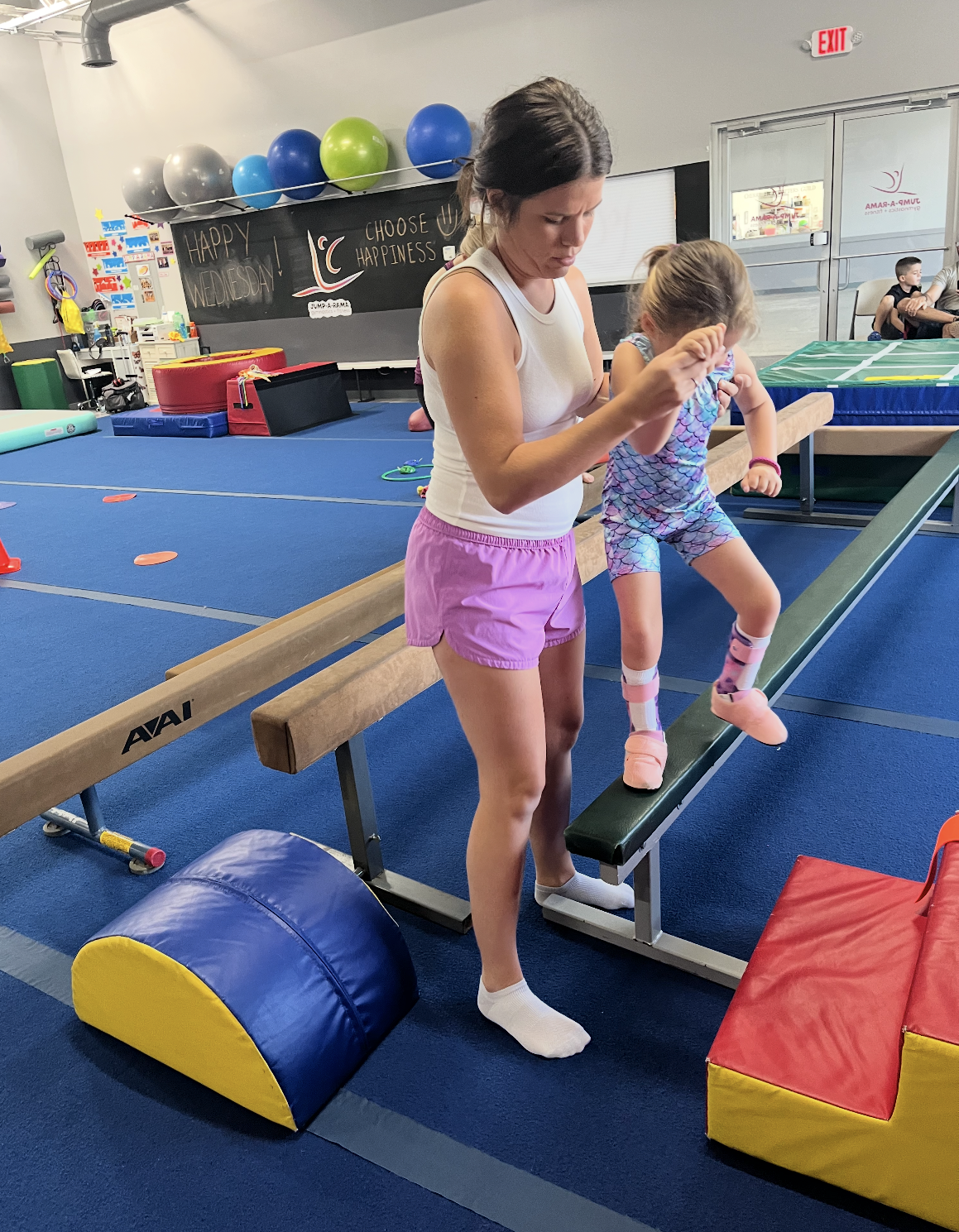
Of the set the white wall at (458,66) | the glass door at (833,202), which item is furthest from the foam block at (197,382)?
the glass door at (833,202)

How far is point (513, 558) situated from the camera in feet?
4.09

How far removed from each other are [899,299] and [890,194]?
4.62ft

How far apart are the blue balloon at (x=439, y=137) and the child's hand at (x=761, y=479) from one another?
7544 mm

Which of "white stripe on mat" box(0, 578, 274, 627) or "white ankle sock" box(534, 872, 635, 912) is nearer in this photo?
"white ankle sock" box(534, 872, 635, 912)

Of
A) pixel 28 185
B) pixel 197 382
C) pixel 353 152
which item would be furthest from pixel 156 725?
pixel 28 185

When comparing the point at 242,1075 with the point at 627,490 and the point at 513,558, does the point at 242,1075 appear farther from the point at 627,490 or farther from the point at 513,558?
the point at 627,490

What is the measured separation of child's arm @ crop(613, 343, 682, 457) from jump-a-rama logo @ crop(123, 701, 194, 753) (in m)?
0.98

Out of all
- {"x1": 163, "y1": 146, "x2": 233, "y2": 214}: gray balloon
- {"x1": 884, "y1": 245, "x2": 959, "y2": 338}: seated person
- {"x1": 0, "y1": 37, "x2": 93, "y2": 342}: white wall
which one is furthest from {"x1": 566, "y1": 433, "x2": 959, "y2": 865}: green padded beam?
{"x1": 0, "y1": 37, "x2": 93, "y2": 342}: white wall

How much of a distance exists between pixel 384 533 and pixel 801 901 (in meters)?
3.45

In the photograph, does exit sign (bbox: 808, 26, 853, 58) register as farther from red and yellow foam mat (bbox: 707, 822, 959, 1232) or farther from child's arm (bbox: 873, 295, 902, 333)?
red and yellow foam mat (bbox: 707, 822, 959, 1232)

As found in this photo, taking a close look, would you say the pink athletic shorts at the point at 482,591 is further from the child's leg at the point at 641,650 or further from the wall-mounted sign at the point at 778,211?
the wall-mounted sign at the point at 778,211

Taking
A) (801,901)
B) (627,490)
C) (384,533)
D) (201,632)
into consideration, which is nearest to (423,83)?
(384,533)

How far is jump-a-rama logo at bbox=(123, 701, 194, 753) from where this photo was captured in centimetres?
166

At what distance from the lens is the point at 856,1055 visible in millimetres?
1263
